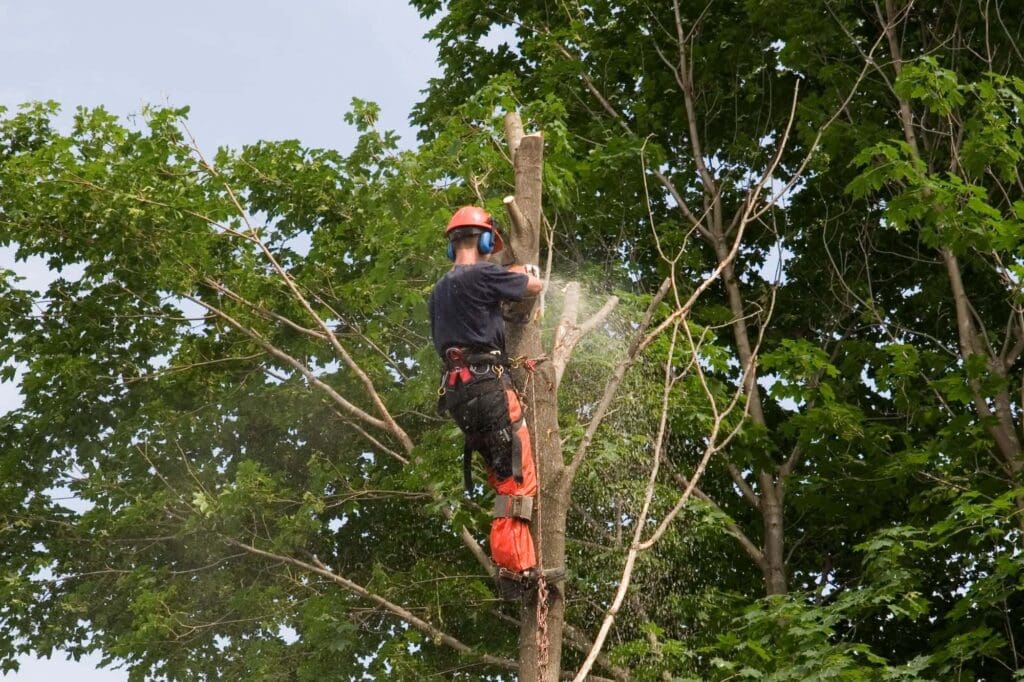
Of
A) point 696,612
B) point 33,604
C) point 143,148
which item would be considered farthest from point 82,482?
point 696,612

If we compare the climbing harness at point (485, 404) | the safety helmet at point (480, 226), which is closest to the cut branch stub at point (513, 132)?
the safety helmet at point (480, 226)

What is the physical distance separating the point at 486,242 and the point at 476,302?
14.7 inches

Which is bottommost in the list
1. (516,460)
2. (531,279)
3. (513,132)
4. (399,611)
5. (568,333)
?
(516,460)

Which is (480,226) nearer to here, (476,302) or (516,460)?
(476,302)

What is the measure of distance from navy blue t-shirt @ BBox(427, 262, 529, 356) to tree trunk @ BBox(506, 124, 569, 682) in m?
0.10

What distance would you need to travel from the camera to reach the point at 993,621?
36.6 ft

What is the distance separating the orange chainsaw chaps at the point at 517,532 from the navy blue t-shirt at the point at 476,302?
523 millimetres

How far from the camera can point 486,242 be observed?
638 centimetres

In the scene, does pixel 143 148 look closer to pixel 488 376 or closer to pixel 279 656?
pixel 279 656

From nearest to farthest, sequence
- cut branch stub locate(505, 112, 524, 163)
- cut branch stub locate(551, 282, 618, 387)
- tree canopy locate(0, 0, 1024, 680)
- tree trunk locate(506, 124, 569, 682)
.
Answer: tree trunk locate(506, 124, 569, 682)
cut branch stub locate(551, 282, 618, 387)
cut branch stub locate(505, 112, 524, 163)
tree canopy locate(0, 0, 1024, 680)

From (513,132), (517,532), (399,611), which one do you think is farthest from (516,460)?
(399,611)

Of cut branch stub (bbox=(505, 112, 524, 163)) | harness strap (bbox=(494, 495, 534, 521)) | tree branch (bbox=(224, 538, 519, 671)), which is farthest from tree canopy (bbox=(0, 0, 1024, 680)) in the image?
harness strap (bbox=(494, 495, 534, 521))

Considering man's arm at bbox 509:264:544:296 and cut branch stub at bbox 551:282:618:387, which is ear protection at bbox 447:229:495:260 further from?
cut branch stub at bbox 551:282:618:387

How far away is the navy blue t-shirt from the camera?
6.05m
